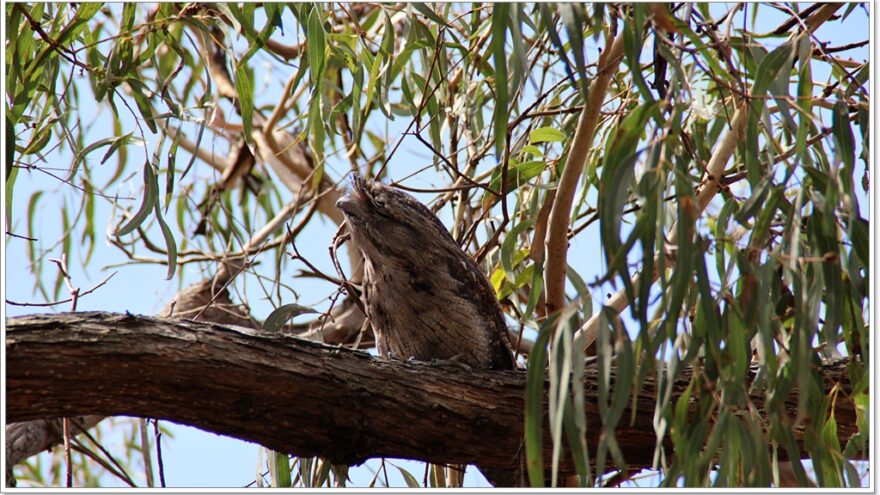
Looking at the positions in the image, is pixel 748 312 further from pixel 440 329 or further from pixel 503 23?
pixel 440 329

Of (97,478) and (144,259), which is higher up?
(144,259)

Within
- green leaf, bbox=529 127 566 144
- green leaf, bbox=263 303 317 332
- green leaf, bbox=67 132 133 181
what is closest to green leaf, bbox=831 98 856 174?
green leaf, bbox=529 127 566 144

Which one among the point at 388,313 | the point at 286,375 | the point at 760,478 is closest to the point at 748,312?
the point at 760,478

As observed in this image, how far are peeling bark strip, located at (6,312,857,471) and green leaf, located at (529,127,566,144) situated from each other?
3.24 ft

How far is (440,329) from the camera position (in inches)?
133

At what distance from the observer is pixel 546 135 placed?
11.4ft

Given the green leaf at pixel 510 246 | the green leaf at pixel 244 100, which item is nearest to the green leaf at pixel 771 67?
the green leaf at pixel 510 246

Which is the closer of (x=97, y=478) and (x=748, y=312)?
(x=748, y=312)

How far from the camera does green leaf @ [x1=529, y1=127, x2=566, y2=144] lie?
3432mm

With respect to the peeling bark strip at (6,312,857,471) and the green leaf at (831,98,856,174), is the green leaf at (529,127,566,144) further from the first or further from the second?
the green leaf at (831,98,856,174)

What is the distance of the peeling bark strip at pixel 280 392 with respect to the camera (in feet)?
7.52

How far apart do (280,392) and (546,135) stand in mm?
1494

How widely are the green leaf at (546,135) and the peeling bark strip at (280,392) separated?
3.24 ft

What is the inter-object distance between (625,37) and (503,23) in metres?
0.28
